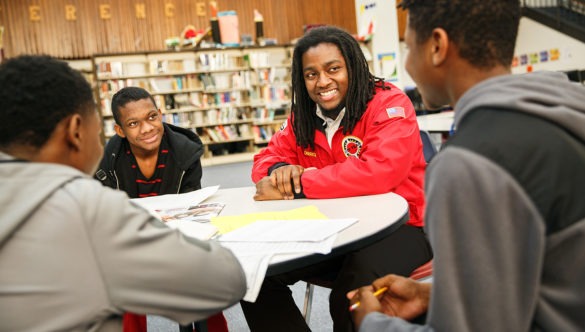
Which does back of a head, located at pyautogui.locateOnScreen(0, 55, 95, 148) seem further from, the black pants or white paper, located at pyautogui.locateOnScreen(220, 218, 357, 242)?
the black pants

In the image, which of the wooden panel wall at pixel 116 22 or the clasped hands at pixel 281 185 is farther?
the wooden panel wall at pixel 116 22

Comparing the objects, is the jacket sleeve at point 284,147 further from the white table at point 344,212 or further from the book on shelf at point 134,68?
the book on shelf at point 134,68

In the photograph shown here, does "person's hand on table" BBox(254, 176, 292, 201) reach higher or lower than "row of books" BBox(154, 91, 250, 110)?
lower

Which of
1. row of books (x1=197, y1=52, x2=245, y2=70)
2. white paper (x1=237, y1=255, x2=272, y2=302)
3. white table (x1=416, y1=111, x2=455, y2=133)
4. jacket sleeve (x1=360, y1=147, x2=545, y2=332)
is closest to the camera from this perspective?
jacket sleeve (x1=360, y1=147, x2=545, y2=332)

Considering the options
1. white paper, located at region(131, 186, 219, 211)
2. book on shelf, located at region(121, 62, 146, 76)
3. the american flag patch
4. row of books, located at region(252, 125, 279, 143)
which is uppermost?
book on shelf, located at region(121, 62, 146, 76)

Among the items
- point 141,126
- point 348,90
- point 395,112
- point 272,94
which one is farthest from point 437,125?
point 272,94

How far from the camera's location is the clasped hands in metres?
1.66

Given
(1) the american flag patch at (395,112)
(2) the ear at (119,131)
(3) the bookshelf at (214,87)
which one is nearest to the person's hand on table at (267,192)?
(1) the american flag patch at (395,112)

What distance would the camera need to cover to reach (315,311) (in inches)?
93.4

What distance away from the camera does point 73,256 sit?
0.71m

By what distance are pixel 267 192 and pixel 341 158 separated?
388mm

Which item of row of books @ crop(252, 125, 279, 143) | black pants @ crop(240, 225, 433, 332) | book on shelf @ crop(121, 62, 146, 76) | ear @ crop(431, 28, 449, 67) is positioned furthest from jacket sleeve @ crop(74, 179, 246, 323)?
row of books @ crop(252, 125, 279, 143)

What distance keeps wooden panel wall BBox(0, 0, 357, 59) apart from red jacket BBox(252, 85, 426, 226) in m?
9.19

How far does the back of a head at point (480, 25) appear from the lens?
2.55 feet
